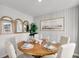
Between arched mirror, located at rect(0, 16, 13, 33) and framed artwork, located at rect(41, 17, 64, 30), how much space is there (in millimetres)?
946

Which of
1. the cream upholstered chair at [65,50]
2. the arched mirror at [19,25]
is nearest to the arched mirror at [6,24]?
the arched mirror at [19,25]

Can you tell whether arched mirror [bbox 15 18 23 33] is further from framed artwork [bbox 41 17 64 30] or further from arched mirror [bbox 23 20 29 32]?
framed artwork [bbox 41 17 64 30]

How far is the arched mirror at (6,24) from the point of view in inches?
92.0

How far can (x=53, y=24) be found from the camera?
2.71m

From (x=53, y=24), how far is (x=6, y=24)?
1.25 metres

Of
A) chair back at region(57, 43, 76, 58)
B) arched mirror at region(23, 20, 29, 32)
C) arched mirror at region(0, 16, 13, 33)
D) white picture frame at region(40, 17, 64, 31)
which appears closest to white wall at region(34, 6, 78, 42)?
white picture frame at region(40, 17, 64, 31)

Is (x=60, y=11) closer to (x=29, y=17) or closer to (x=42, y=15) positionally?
(x=42, y=15)

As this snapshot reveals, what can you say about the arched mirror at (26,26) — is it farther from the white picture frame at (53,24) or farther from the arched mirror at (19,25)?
the white picture frame at (53,24)

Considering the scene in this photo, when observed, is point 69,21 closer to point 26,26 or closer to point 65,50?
point 26,26

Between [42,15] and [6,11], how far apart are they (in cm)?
104

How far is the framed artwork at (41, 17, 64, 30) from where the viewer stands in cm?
255

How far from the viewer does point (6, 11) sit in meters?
2.36

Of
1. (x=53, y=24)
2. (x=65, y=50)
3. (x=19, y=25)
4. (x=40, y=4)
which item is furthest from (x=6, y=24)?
(x=65, y=50)

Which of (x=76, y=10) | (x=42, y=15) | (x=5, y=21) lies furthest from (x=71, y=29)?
(x=5, y=21)
